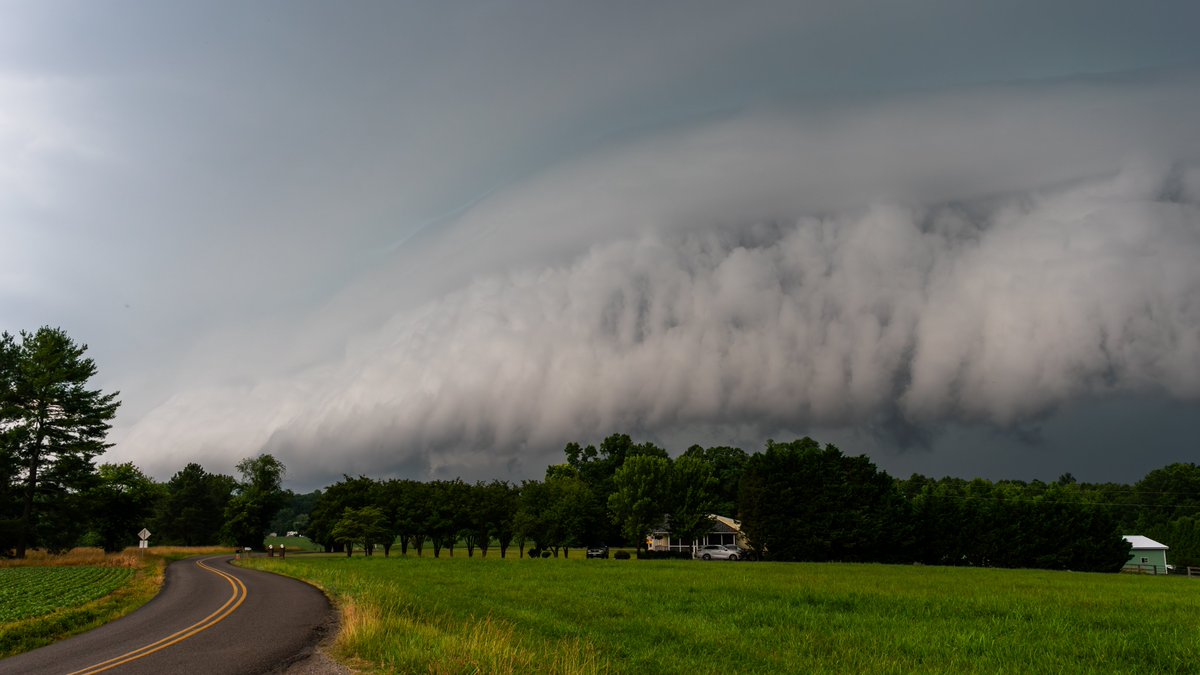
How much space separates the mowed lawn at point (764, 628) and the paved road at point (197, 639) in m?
1.69

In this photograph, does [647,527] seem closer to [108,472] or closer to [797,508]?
[797,508]

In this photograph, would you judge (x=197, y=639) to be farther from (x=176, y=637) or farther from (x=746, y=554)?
(x=746, y=554)

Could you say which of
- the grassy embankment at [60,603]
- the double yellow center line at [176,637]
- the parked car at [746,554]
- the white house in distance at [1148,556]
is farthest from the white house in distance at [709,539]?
the double yellow center line at [176,637]

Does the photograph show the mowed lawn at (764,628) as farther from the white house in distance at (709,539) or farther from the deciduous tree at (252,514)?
the deciduous tree at (252,514)

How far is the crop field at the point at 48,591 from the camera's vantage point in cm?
2666

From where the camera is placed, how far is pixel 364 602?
→ 81.7 feet

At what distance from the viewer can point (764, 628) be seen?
2186cm

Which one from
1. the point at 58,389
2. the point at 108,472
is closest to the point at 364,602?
the point at 58,389

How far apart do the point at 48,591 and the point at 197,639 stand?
2192 cm

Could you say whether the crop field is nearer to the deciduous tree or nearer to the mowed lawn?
the mowed lawn

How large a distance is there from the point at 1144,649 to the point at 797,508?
59792mm

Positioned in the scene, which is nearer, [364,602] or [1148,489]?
[364,602]

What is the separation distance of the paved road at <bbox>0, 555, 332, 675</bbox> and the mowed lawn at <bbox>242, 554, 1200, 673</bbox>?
1.69 meters

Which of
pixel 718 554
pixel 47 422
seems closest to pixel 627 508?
pixel 718 554
